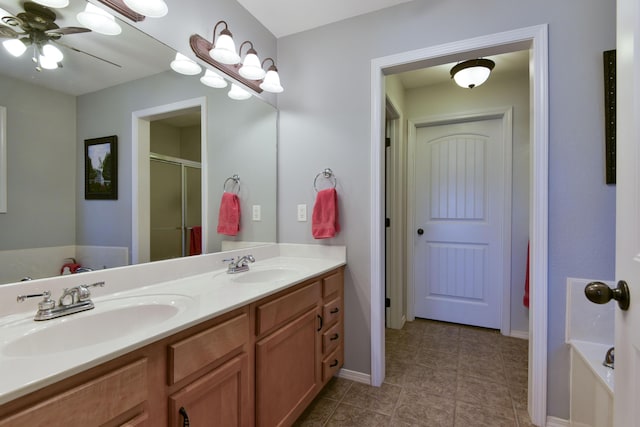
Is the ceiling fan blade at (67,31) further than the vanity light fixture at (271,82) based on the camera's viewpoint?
No

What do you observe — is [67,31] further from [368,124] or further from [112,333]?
[368,124]

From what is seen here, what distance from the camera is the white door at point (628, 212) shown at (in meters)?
0.65

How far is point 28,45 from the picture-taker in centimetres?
99

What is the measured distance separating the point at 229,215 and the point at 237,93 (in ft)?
2.60

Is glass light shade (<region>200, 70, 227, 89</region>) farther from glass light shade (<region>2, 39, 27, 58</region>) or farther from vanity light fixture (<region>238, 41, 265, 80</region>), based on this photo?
glass light shade (<region>2, 39, 27, 58</region>)

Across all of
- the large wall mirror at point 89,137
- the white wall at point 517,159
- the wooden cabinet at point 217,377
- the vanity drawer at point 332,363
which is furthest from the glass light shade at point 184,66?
the white wall at point 517,159

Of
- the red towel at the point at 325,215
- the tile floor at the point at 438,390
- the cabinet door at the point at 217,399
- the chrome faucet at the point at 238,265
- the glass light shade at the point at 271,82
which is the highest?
the glass light shade at the point at 271,82

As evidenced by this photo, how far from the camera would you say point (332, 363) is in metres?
1.79

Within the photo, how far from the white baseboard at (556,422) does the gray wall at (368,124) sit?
23 mm

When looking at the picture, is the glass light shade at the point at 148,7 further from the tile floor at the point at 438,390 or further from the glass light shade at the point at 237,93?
the tile floor at the point at 438,390

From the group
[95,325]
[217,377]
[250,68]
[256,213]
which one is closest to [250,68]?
[250,68]

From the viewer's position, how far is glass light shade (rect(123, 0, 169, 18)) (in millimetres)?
1203

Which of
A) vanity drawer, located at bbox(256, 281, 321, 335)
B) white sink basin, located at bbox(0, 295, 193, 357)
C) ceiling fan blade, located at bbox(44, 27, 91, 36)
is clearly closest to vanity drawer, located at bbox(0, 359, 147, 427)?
white sink basin, located at bbox(0, 295, 193, 357)

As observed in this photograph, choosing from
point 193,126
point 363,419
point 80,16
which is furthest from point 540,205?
point 80,16
